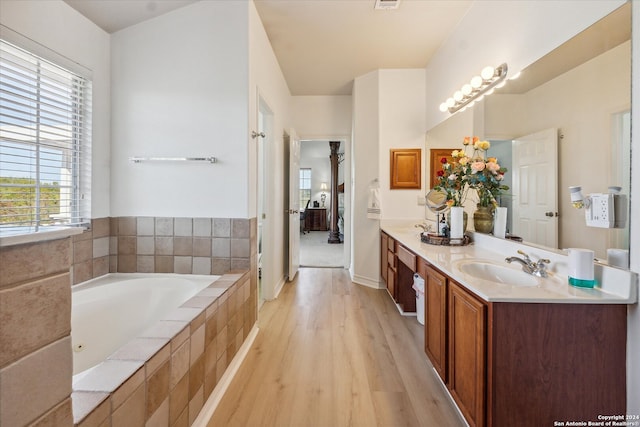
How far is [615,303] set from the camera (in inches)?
40.9

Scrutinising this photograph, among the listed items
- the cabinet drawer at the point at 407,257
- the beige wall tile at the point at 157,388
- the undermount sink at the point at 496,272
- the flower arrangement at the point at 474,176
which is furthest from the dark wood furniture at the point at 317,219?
the beige wall tile at the point at 157,388

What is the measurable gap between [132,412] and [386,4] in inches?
117

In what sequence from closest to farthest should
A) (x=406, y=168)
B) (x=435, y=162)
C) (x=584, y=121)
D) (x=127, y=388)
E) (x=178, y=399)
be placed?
(x=127, y=388)
(x=178, y=399)
(x=584, y=121)
(x=435, y=162)
(x=406, y=168)

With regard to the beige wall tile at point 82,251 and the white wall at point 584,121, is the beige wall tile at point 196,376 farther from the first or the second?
the white wall at point 584,121

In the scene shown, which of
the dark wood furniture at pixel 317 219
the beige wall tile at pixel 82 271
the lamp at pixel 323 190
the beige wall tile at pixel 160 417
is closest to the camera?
the beige wall tile at pixel 160 417

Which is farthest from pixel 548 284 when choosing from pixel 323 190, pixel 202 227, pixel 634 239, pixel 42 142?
pixel 323 190

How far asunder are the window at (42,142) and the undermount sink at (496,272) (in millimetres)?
2471

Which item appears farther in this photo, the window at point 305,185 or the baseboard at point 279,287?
the window at point 305,185

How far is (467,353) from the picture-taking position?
1.25m

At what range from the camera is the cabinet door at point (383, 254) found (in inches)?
128

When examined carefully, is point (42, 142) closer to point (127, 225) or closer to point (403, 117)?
point (127, 225)

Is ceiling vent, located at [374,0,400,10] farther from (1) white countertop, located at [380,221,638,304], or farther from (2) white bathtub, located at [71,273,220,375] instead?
(2) white bathtub, located at [71,273,220,375]

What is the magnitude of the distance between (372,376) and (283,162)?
258 centimetres

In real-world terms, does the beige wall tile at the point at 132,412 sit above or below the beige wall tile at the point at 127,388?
below
